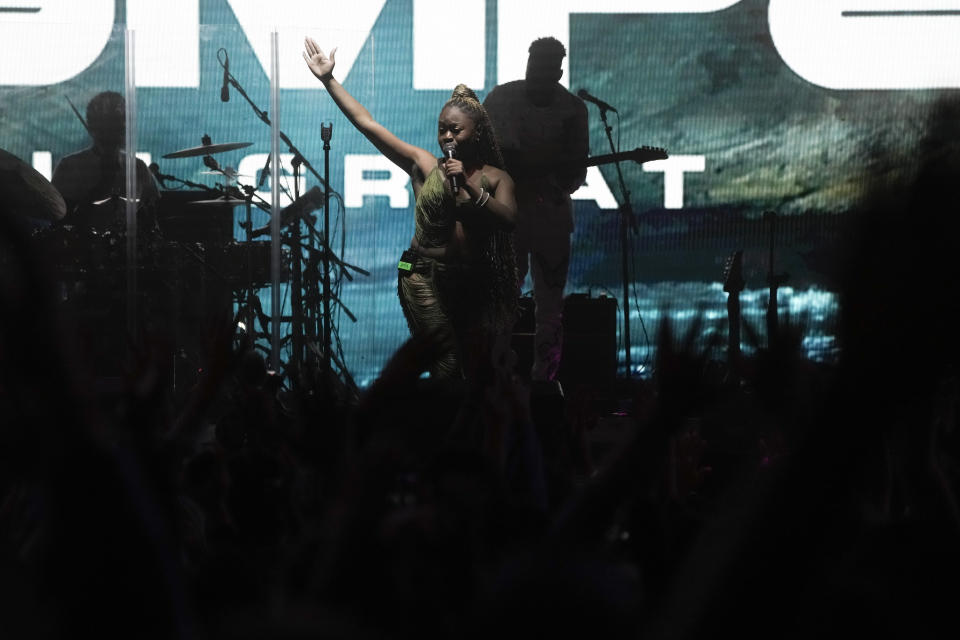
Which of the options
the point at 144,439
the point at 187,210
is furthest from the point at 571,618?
the point at 187,210

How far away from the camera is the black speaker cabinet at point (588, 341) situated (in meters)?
7.27

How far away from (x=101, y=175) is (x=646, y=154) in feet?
10.6

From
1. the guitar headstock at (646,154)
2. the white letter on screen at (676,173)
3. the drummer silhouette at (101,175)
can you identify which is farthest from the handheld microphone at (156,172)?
the white letter on screen at (676,173)

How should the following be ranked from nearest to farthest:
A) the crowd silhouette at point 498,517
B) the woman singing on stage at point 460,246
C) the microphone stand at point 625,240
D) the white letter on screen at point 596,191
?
the crowd silhouette at point 498,517, the woman singing on stage at point 460,246, the microphone stand at point 625,240, the white letter on screen at point 596,191

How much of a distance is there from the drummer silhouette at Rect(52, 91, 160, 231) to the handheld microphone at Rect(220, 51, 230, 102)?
1.93 ft

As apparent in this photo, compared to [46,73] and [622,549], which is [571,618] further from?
[46,73]

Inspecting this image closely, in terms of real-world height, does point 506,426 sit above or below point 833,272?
below

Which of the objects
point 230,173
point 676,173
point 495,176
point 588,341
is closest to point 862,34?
point 676,173

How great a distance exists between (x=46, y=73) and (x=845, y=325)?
704 centimetres

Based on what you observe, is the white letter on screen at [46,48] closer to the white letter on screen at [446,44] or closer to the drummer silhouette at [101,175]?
the drummer silhouette at [101,175]

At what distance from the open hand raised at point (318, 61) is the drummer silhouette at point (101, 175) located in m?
1.57

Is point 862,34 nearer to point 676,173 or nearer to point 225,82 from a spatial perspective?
point 676,173

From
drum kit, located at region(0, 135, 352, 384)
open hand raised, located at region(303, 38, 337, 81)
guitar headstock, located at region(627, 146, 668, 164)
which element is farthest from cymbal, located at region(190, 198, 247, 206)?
guitar headstock, located at region(627, 146, 668, 164)

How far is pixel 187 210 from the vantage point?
22.1ft
